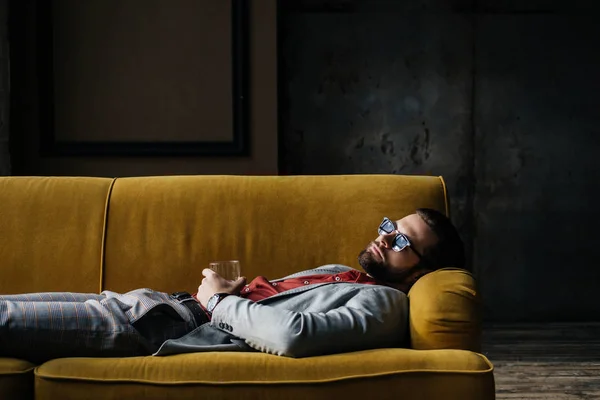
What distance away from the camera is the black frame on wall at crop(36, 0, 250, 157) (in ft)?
14.4

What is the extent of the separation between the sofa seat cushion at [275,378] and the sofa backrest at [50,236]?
69 centimetres

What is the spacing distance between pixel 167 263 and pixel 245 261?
0.83 ft

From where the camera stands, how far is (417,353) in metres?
2.02

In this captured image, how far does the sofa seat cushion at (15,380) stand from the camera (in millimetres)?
1962

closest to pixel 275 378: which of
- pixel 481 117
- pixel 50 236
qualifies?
pixel 50 236

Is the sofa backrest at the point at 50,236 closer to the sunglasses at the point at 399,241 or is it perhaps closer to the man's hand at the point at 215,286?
the man's hand at the point at 215,286

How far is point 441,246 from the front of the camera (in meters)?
2.38

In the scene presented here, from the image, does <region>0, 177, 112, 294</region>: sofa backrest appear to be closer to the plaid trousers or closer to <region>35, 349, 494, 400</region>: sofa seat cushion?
the plaid trousers

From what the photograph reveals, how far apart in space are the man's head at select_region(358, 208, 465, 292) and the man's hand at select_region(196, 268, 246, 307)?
38 centimetres

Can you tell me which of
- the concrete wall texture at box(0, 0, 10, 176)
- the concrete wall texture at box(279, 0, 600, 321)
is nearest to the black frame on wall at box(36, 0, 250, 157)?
the concrete wall texture at box(0, 0, 10, 176)

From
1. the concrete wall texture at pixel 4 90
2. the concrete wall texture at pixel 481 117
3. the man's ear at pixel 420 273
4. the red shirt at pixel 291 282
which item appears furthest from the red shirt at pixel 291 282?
the concrete wall texture at pixel 481 117

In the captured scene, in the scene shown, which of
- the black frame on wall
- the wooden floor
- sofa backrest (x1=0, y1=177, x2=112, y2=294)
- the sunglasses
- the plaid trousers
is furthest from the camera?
the black frame on wall

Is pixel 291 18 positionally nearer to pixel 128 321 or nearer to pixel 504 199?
pixel 504 199

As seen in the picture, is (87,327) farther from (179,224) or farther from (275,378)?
(179,224)
